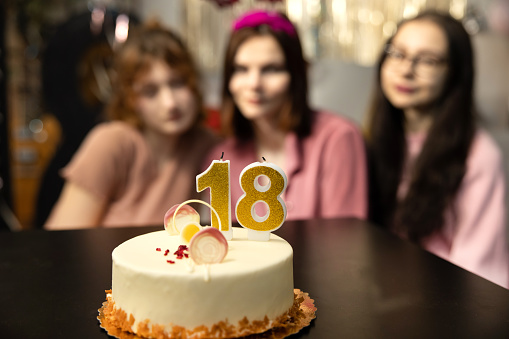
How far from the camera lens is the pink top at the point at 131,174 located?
5.91 ft

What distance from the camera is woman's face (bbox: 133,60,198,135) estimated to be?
1.77 meters

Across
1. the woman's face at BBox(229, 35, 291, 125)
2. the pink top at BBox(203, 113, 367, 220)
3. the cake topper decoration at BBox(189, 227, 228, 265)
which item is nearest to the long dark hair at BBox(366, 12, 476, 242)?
the pink top at BBox(203, 113, 367, 220)

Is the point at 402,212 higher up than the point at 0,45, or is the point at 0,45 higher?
the point at 0,45

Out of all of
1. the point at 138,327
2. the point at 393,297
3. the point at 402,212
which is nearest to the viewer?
the point at 138,327

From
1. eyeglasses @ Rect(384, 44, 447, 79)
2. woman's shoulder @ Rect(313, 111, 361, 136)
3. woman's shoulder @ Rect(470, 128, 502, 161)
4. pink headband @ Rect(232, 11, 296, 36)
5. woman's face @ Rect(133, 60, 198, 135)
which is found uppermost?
pink headband @ Rect(232, 11, 296, 36)

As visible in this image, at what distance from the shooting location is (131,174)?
1.87 m

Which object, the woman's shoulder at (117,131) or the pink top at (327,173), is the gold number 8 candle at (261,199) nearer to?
the pink top at (327,173)

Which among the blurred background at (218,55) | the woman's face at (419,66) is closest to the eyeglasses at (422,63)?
the woman's face at (419,66)

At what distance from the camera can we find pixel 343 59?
302cm

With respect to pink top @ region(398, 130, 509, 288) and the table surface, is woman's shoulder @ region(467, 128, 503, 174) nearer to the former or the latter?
pink top @ region(398, 130, 509, 288)

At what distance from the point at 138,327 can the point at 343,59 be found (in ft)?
8.11

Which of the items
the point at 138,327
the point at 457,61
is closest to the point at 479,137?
the point at 457,61

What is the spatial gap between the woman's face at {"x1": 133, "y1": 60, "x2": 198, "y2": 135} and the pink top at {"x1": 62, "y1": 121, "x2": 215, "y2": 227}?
0.11 meters

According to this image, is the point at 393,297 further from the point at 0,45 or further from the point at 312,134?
the point at 0,45
